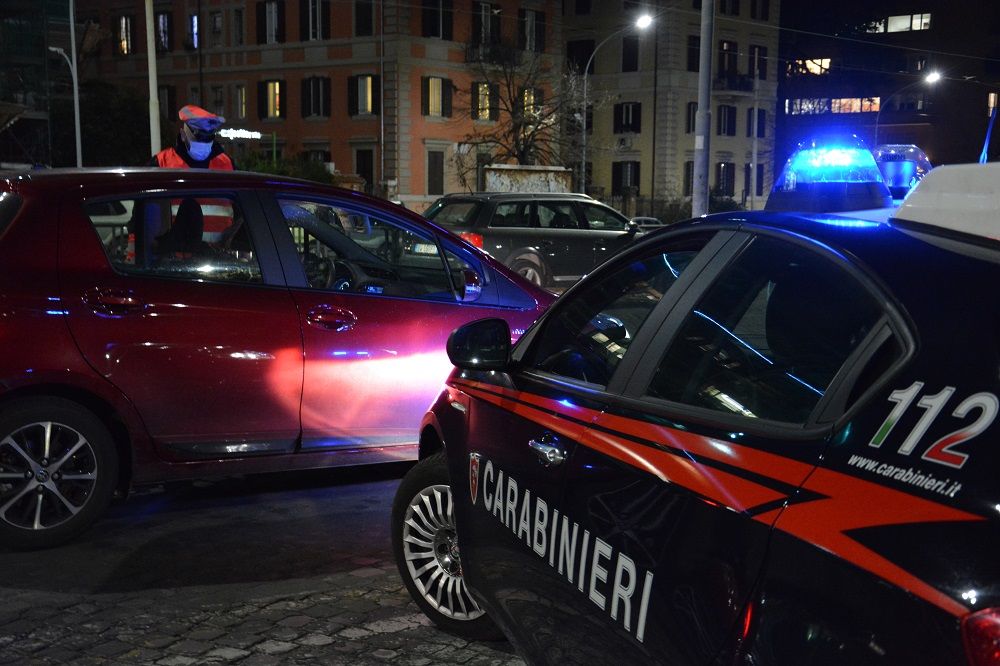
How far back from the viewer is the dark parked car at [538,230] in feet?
54.7

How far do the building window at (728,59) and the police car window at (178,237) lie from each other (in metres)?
59.9

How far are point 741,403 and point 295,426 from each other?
134 inches

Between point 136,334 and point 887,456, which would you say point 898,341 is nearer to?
point 887,456

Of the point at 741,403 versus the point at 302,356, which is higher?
the point at 741,403

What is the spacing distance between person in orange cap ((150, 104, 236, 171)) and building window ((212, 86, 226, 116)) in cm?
4724

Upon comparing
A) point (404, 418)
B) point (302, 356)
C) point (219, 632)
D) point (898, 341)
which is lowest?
point (219, 632)

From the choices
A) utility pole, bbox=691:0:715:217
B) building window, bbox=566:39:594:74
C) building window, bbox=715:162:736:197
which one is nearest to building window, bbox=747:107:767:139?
building window, bbox=715:162:736:197

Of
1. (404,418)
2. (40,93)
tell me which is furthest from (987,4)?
(404,418)

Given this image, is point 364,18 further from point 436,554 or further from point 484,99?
point 436,554

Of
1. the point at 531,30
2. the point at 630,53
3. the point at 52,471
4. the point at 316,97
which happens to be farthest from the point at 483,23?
the point at 52,471

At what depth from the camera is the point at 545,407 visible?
3.18m

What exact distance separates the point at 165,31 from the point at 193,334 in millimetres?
54192

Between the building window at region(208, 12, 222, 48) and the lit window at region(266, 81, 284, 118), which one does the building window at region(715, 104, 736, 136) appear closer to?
the lit window at region(266, 81, 284, 118)

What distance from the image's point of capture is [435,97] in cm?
5056
